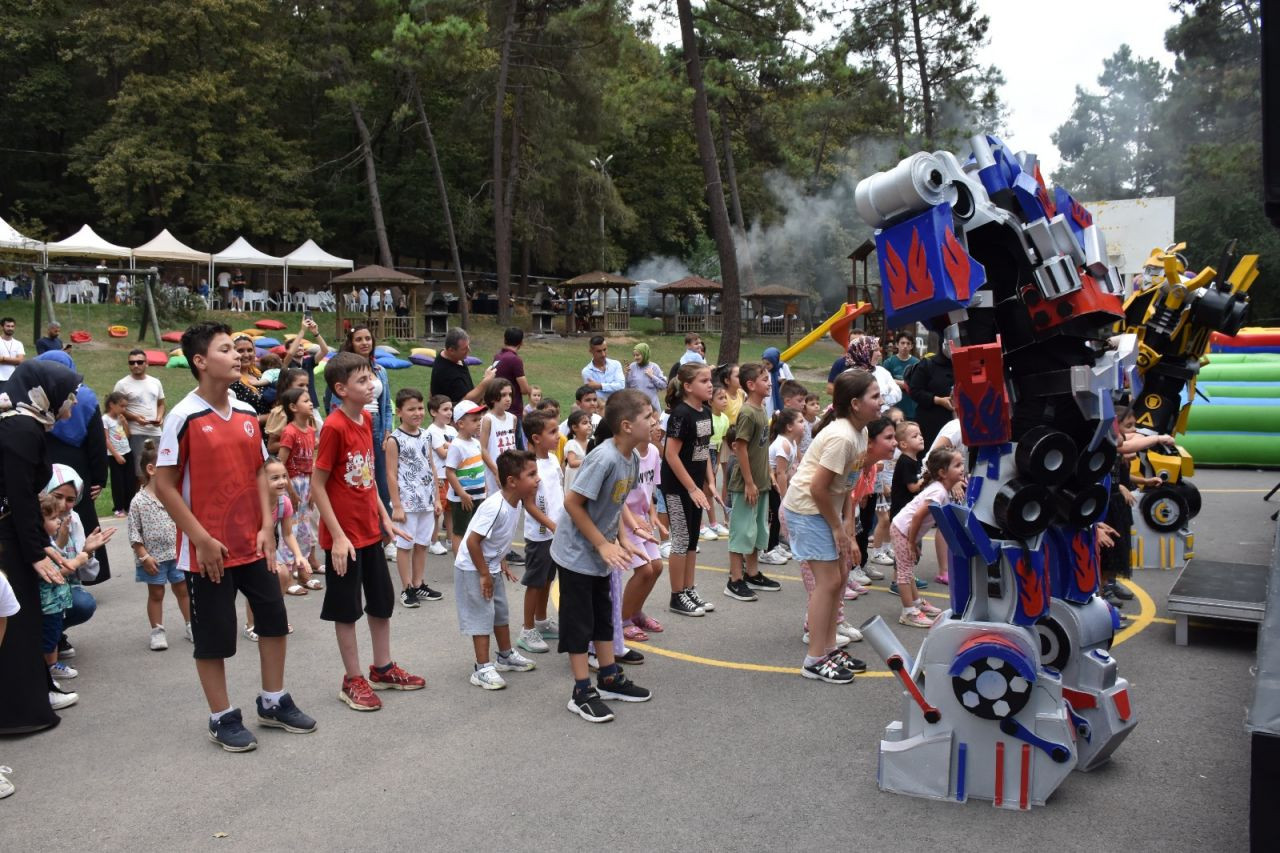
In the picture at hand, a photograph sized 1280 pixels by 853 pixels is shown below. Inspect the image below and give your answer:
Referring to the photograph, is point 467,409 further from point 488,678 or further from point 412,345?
point 412,345

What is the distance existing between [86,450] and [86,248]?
25.5 m

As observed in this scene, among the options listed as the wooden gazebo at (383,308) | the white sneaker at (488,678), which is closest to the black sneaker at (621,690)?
the white sneaker at (488,678)

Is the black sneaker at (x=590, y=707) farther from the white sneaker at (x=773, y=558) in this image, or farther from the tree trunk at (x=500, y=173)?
the tree trunk at (x=500, y=173)

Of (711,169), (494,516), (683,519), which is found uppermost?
(711,169)

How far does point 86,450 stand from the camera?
8445 mm

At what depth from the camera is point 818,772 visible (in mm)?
4977

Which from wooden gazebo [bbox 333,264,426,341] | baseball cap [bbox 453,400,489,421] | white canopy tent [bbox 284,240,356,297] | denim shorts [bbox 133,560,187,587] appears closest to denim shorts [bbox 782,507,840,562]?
baseball cap [bbox 453,400,489,421]

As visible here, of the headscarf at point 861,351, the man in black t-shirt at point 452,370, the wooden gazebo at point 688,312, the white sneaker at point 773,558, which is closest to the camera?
the white sneaker at point 773,558

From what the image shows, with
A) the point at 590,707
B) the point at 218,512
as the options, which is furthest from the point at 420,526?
the point at 218,512

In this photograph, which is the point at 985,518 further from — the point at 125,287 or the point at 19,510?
the point at 125,287

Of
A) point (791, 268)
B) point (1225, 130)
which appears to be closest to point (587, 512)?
point (791, 268)

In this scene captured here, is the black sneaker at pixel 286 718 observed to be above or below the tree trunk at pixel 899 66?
below

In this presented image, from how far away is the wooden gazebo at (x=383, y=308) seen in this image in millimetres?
30594

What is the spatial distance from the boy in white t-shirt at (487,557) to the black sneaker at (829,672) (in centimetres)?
179
